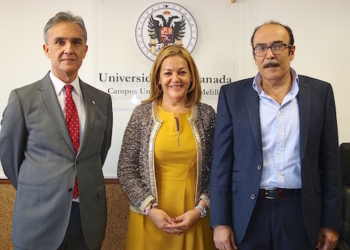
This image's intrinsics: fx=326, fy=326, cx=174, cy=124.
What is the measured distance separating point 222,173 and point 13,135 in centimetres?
101

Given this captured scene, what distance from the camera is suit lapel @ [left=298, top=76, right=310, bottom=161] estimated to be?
1.51 m

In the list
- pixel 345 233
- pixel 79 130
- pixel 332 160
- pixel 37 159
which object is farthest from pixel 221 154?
pixel 345 233

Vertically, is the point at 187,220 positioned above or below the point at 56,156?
below

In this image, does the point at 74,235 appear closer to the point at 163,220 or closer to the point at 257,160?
the point at 163,220

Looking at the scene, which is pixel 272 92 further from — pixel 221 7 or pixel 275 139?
pixel 221 7

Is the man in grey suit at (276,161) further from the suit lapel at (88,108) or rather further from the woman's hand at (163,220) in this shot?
the suit lapel at (88,108)

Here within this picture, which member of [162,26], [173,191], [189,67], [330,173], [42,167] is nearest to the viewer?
[42,167]

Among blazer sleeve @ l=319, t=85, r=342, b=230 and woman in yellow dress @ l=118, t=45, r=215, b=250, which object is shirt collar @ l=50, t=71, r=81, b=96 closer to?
woman in yellow dress @ l=118, t=45, r=215, b=250

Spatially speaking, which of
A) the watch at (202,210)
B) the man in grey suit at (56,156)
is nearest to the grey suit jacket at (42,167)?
the man in grey suit at (56,156)

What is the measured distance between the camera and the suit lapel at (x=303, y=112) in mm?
1515

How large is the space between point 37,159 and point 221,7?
192cm

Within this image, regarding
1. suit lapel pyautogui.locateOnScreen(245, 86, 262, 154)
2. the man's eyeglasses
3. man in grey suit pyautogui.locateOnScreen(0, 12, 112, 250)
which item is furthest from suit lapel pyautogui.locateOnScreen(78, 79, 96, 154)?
the man's eyeglasses

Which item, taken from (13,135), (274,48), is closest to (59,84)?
(13,135)

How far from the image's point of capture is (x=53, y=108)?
1.53 m
